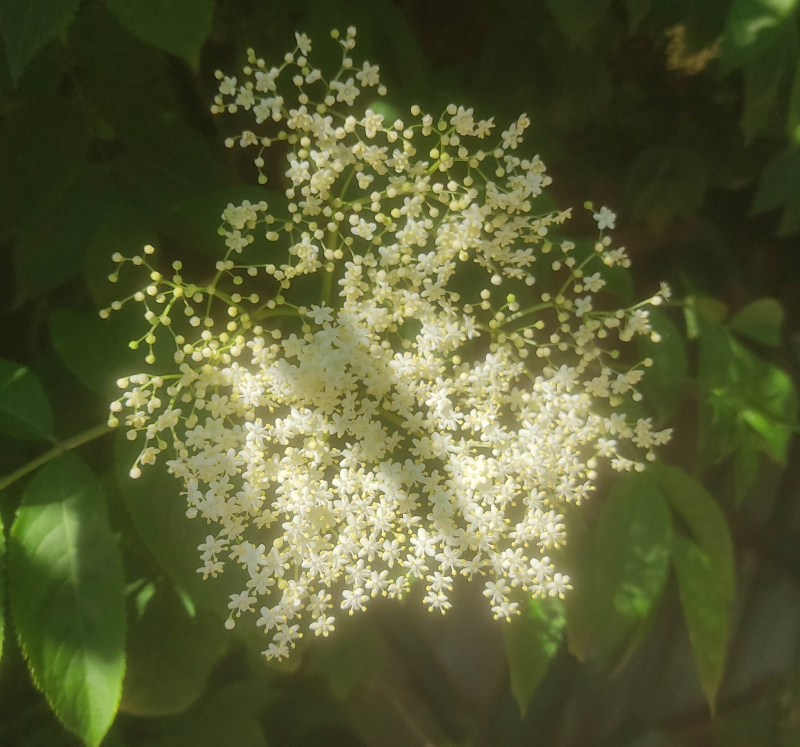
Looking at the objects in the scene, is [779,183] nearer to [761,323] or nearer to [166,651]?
[761,323]

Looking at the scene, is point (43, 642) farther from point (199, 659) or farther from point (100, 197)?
point (100, 197)

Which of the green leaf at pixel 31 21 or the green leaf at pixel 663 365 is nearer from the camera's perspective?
the green leaf at pixel 31 21

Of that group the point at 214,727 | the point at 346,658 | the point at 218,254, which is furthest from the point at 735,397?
the point at 214,727

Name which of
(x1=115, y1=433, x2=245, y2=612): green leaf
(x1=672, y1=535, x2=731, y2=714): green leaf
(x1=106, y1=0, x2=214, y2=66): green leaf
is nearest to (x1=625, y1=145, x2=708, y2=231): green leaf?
(x1=672, y1=535, x2=731, y2=714): green leaf

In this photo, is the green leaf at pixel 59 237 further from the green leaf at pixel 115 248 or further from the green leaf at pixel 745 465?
the green leaf at pixel 745 465

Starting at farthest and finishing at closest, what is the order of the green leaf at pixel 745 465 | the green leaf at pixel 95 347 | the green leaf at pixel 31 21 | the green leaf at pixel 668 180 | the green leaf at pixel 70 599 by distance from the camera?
1. the green leaf at pixel 668 180
2. the green leaf at pixel 745 465
3. the green leaf at pixel 95 347
4. the green leaf at pixel 70 599
5. the green leaf at pixel 31 21

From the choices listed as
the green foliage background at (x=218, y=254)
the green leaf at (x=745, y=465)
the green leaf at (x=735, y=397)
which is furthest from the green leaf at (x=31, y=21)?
the green leaf at (x=745, y=465)
